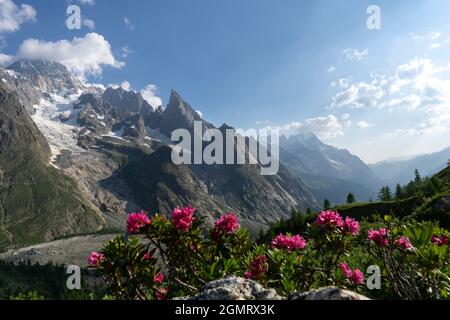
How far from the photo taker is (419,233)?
24.7ft

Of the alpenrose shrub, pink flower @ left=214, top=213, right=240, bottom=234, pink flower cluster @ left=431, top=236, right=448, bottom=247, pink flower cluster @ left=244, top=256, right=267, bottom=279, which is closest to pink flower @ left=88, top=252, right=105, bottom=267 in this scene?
the alpenrose shrub

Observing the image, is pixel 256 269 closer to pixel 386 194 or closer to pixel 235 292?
pixel 235 292

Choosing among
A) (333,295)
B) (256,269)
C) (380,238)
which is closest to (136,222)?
(256,269)

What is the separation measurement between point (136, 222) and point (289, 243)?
449 cm

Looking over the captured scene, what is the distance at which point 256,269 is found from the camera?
9227mm

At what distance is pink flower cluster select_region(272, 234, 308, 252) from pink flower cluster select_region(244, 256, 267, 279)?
5.13 ft

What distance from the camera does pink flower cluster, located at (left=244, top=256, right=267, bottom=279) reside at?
29.9 ft

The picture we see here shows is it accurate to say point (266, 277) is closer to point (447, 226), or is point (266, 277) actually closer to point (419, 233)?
point (419, 233)

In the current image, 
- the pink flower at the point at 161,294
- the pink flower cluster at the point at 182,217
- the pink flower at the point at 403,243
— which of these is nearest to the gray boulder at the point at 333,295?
the pink flower at the point at 403,243

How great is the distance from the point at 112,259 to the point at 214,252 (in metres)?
3.11

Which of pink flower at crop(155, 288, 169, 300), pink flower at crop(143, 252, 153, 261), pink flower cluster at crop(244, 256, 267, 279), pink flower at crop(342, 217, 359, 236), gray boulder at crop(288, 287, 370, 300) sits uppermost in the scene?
pink flower at crop(342, 217, 359, 236)

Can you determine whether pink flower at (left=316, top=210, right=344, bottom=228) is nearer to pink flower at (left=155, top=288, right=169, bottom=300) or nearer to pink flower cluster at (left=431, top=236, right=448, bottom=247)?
pink flower cluster at (left=431, top=236, right=448, bottom=247)
